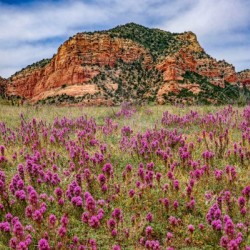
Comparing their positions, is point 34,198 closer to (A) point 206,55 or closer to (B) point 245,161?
(B) point 245,161

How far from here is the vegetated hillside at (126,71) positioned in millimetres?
66062

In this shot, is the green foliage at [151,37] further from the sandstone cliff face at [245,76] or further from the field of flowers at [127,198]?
the field of flowers at [127,198]

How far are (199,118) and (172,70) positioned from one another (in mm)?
57360

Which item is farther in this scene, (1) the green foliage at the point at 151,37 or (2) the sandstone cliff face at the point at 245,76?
(2) the sandstone cliff face at the point at 245,76

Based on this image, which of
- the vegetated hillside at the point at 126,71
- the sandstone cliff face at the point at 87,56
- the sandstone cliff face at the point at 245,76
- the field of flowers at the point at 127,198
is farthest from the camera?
the sandstone cliff face at the point at 245,76

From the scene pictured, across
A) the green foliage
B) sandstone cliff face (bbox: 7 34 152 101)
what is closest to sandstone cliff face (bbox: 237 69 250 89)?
the green foliage

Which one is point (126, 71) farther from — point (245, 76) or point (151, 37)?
point (245, 76)

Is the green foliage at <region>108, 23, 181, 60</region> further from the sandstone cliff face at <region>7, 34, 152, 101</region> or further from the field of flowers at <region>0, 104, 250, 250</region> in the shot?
the field of flowers at <region>0, 104, 250, 250</region>

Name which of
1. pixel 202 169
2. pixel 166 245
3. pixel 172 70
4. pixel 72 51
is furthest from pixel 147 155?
pixel 72 51

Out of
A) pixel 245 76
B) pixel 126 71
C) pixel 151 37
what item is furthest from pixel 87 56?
pixel 245 76

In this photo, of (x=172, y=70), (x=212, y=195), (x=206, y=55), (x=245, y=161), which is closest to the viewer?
(x=212, y=195)

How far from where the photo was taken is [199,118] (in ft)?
40.3

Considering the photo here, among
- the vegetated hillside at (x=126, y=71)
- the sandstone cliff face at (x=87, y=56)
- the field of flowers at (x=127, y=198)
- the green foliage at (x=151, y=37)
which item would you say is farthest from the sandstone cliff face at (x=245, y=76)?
the field of flowers at (x=127, y=198)

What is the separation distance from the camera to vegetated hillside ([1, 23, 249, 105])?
217 ft
